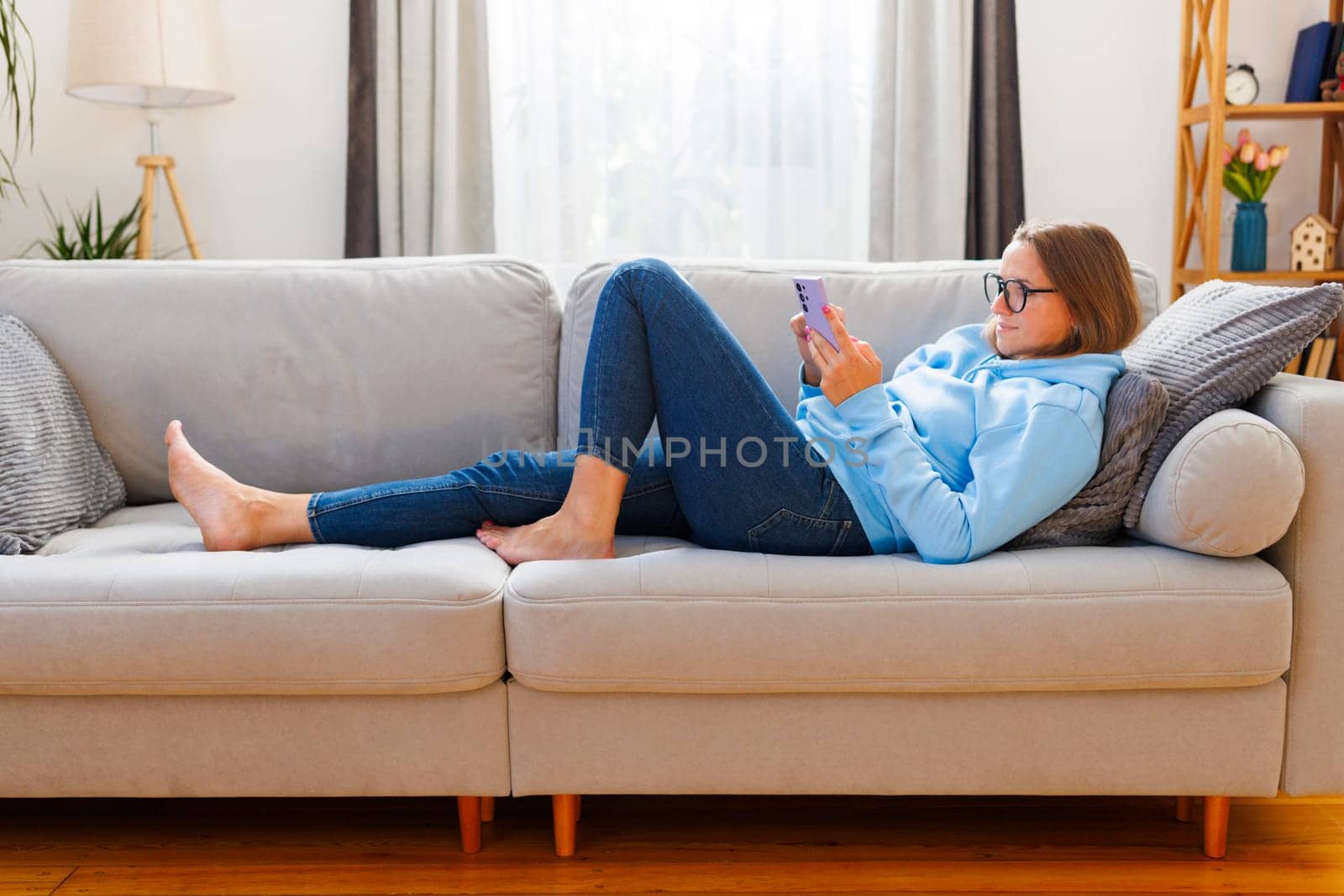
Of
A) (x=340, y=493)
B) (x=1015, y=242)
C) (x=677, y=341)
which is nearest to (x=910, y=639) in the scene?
(x=677, y=341)

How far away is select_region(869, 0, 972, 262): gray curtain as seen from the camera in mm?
3385

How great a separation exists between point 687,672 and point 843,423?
43 cm

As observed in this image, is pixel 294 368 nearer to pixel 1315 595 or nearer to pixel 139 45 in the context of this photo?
pixel 139 45

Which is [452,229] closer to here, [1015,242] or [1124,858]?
[1015,242]

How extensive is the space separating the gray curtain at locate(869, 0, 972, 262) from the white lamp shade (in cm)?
194

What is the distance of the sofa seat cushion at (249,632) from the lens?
148cm

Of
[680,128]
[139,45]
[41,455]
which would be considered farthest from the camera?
[680,128]

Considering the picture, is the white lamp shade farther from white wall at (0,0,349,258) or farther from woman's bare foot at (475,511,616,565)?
woman's bare foot at (475,511,616,565)

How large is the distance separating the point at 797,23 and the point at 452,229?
123cm

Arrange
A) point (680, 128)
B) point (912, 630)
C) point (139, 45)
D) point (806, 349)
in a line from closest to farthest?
point (912, 630)
point (806, 349)
point (139, 45)
point (680, 128)

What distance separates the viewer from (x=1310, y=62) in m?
3.23

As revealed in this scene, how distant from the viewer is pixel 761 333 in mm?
2080

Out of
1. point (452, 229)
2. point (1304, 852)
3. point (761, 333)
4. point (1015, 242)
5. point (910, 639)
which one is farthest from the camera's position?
point (452, 229)

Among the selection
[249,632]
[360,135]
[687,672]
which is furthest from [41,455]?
[360,135]
